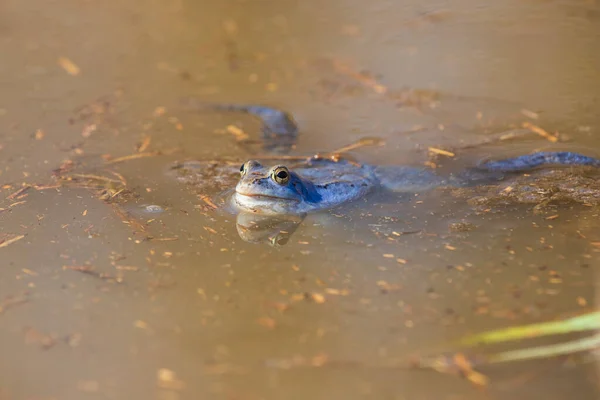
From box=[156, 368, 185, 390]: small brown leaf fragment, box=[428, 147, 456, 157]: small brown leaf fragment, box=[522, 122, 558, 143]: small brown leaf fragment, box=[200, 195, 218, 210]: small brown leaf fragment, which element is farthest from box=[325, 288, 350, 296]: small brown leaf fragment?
box=[522, 122, 558, 143]: small brown leaf fragment

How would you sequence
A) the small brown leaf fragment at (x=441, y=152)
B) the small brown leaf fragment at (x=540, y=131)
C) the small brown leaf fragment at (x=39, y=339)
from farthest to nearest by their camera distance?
the small brown leaf fragment at (x=540, y=131) < the small brown leaf fragment at (x=441, y=152) < the small brown leaf fragment at (x=39, y=339)

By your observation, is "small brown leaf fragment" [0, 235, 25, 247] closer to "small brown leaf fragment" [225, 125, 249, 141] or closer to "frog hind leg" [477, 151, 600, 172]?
"small brown leaf fragment" [225, 125, 249, 141]

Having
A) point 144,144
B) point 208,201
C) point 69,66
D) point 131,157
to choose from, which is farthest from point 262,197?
point 69,66

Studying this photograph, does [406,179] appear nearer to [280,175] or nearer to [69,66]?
[280,175]

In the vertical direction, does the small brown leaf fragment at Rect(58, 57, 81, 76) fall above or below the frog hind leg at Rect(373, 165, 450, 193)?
above

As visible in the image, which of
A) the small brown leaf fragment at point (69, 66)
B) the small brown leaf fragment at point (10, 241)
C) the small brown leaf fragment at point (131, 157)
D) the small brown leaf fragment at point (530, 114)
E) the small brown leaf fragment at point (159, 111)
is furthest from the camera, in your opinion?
the small brown leaf fragment at point (69, 66)

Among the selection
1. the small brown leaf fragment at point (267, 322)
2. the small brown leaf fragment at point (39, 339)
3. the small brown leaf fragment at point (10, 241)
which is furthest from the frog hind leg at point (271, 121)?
the small brown leaf fragment at point (39, 339)

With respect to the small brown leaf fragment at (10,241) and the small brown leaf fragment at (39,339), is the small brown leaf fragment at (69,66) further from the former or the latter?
the small brown leaf fragment at (39,339)

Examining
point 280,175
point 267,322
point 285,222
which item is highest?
point 280,175
